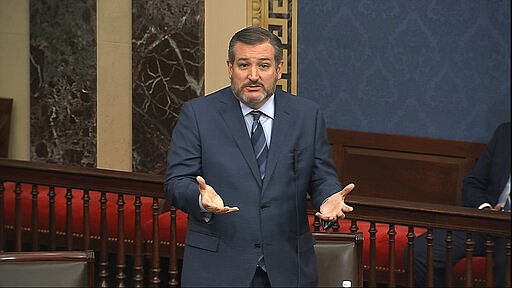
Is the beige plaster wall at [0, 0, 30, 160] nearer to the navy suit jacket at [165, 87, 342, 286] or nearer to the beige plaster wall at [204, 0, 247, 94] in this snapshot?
the beige plaster wall at [204, 0, 247, 94]

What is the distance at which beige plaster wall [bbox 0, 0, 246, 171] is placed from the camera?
7086 millimetres

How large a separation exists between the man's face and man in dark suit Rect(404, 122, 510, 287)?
195 cm

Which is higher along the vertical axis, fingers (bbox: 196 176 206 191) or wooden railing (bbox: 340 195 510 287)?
fingers (bbox: 196 176 206 191)

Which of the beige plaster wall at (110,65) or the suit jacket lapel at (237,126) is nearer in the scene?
the suit jacket lapel at (237,126)

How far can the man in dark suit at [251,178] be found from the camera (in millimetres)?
4094

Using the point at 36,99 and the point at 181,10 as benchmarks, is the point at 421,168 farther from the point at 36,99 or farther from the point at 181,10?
the point at 36,99

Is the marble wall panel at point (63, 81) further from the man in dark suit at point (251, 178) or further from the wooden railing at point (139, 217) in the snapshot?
the man in dark suit at point (251, 178)

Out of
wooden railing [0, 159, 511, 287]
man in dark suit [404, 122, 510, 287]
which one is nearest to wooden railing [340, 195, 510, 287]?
wooden railing [0, 159, 511, 287]

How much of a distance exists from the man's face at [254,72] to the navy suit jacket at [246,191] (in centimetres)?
10

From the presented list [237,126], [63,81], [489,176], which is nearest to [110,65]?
[63,81]

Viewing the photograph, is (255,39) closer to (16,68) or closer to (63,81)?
(63,81)

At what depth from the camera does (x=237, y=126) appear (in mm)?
4156

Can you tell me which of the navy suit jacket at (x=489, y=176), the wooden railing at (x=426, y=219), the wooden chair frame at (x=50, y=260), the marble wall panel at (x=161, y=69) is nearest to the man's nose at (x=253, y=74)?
the wooden chair frame at (x=50, y=260)

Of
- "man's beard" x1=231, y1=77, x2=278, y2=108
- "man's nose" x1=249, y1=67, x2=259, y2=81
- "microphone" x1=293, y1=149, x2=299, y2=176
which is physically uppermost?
"man's nose" x1=249, y1=67, x2=259, y2=81
